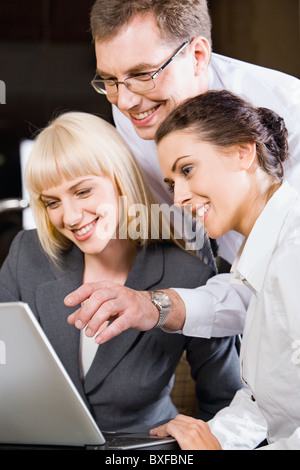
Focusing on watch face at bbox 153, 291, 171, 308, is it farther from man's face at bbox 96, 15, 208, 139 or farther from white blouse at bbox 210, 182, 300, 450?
man's face at bbox 96, 15, 208, 139

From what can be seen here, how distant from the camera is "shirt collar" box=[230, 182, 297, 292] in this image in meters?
1.17

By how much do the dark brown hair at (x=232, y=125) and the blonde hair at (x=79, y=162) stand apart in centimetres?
16

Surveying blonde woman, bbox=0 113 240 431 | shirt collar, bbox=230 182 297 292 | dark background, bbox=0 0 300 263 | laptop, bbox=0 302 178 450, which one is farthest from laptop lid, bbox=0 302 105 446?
dark background, bbox=0 0 300 263

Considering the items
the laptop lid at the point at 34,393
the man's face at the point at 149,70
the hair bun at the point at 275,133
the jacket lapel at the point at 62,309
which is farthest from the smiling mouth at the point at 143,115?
the laptop lid at the point at 34,393

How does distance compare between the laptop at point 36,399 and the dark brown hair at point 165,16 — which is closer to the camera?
the laptop at point 36,399

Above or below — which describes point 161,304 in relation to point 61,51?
Result: below

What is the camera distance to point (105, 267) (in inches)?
60.2

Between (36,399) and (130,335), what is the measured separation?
433 millimetres

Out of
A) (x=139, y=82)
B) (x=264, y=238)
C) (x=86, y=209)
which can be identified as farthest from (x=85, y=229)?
(x=264, y=238)

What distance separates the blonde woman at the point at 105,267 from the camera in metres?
1.46

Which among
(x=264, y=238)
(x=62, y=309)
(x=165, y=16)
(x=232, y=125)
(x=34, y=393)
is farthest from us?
(x=62, y=309)

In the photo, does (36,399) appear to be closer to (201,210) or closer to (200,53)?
(201,210)

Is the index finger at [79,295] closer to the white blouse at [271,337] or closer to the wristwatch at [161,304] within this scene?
the wristwatch at [161,304]

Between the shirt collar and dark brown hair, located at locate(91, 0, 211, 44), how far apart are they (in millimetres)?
474
